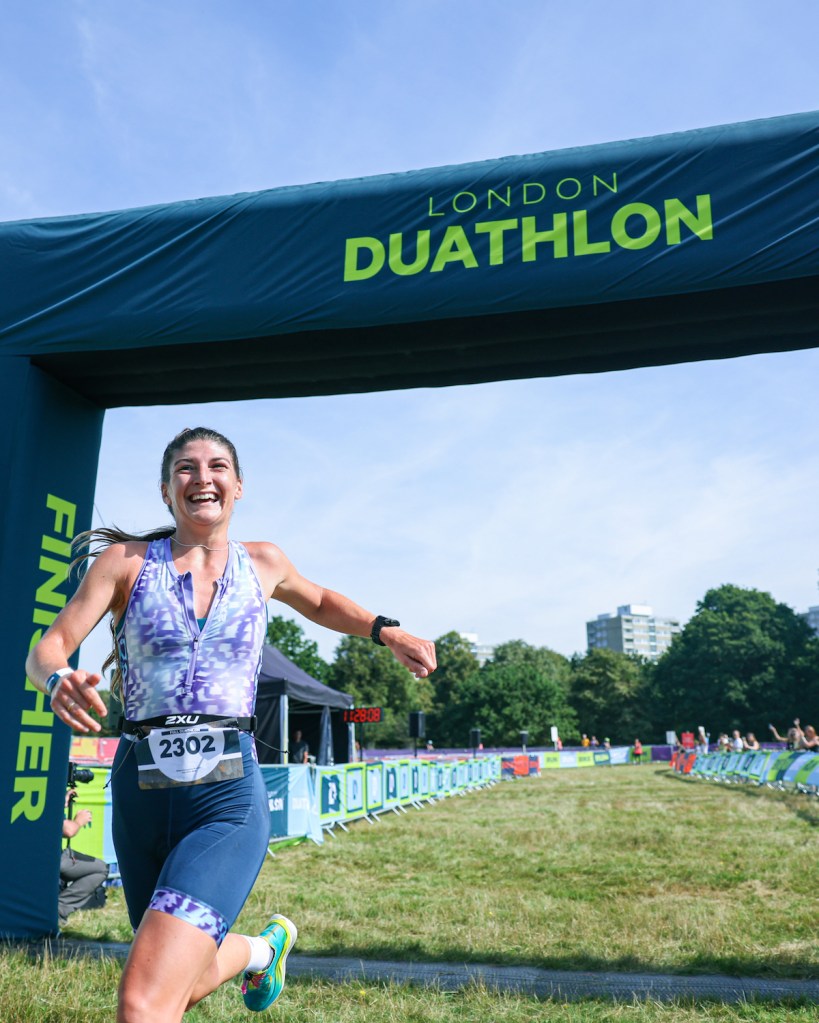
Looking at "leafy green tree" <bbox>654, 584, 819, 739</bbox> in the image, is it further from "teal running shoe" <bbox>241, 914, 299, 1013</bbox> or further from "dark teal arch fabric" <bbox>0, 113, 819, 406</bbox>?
"teal running shoe" <bbox>241, 914, 299, 1013</bbox>

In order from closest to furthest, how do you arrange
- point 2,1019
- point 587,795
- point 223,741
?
1. point 223,741
2. point 2,1019
3. point 587,795

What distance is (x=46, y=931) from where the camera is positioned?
600 centimetres

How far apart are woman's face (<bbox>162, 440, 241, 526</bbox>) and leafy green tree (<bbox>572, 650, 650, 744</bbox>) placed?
81715mm

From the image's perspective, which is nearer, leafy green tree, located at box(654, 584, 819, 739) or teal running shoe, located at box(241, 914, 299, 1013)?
teal running shoe, located at box(241, 914, 299, 1013)

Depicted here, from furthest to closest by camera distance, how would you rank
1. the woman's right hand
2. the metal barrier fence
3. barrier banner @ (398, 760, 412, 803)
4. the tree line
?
the tree line, the metal barrier fence, barrier banner @ (398, 760, 412, 803), the woman's right hand

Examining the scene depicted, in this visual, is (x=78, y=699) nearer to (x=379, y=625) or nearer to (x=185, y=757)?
(x=185, y=757)

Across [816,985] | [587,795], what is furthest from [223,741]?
[587,795]

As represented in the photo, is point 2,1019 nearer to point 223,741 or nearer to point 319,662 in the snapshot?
point 223,741

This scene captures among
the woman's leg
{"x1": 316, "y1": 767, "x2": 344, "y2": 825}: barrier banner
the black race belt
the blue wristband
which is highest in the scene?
the blue wristband

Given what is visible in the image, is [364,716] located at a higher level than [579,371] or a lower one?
lower

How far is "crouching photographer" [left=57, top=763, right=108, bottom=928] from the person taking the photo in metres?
7.52

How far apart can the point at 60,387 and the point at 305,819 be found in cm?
846

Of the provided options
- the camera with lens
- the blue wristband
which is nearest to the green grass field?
the camera with lens

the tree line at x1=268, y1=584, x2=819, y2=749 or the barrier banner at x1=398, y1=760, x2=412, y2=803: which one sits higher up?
the tree line at x1=268, y1=584, x2=819, y2=749
